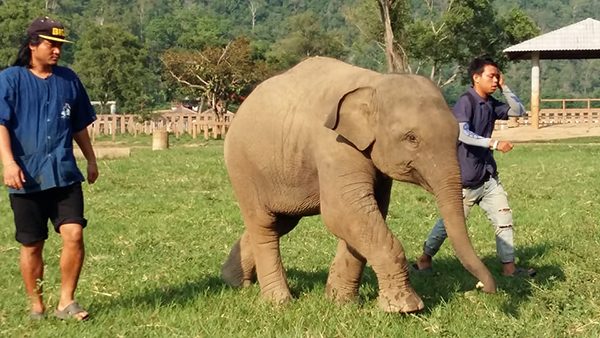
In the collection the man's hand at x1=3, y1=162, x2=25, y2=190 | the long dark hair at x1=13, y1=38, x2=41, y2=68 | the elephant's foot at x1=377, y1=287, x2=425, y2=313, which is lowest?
the elephant's foot at x1=377, y1=287, x2=425, y2=313

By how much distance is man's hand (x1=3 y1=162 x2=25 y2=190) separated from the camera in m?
5.78

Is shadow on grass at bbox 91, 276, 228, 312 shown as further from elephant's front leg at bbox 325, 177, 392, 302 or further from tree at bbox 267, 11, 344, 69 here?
tree at bbox 267, 11, 344, 69

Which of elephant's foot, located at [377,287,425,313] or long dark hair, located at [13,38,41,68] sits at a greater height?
long dark hair, located at [13,38,41,68]

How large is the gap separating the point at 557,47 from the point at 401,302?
35.8 meters

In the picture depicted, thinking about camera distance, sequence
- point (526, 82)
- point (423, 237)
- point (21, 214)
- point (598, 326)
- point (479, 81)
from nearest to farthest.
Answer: point (598, 326), point (21, 214), point (479, 81), point (423, 237), point (526, 82)

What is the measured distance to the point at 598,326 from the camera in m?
5.71

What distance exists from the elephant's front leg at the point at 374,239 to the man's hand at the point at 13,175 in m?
2.04

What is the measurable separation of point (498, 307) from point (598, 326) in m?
0.85

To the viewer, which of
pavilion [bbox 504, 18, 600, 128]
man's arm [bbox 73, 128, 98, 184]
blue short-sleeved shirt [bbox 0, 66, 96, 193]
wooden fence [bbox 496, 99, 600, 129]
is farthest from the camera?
wooden fence [bbox 496, 99, 600, 129]

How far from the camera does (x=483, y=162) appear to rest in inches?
317

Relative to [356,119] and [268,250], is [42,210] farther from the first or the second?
[356,119]

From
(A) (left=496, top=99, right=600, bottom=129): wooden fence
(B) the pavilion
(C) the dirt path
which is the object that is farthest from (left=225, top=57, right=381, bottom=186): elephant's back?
(A) (left=496, top=99, right=600, bottom=129): wooden fence

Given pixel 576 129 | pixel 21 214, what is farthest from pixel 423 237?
pixel 576 129

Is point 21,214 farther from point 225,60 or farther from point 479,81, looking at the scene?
point 225,60
